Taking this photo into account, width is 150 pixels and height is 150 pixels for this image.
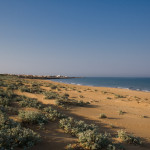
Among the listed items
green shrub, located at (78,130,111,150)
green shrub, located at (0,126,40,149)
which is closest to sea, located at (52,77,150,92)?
green shrub, located at (78,130,111,150)

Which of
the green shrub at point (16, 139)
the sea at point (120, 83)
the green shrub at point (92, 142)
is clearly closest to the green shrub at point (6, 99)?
Result: the green shrub at point (16, 139)

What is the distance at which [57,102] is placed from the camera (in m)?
9.66

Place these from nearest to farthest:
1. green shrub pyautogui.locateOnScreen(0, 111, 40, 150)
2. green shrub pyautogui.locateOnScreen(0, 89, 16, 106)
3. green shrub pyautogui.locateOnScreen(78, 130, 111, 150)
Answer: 1. green shrub pyautogui.locateOnScreen(0, 111, 40, 150)
2. green shrub pyautogui.locateOnScreen(78, 130, 111, 150)
3. green shrub pyautogui.locateOnScreen(0, 89, 16, 106)

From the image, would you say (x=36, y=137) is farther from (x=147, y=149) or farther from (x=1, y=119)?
(x=147, y=149)

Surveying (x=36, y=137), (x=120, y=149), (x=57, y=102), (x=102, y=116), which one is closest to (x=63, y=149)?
(x=36, y=137)

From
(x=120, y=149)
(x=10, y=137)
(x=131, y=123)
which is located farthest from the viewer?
(x=131, y=123)

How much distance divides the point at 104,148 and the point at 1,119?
3525 mm

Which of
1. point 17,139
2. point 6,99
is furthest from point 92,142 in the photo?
point 6,99

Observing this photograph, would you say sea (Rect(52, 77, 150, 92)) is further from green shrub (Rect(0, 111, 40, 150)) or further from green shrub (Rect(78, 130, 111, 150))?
green shrub (Rect(0, 111, 40, 150))

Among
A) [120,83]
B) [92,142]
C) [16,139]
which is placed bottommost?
[120,83]

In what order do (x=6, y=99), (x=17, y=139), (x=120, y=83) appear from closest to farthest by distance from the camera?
(x=17, y=139) → (x=6, y=99) → (x=120, y=83)

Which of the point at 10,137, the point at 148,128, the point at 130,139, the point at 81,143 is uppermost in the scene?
the point at 10,137

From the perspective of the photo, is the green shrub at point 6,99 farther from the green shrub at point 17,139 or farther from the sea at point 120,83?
the sea at point 120,83

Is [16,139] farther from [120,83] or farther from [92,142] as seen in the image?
[120,83]
